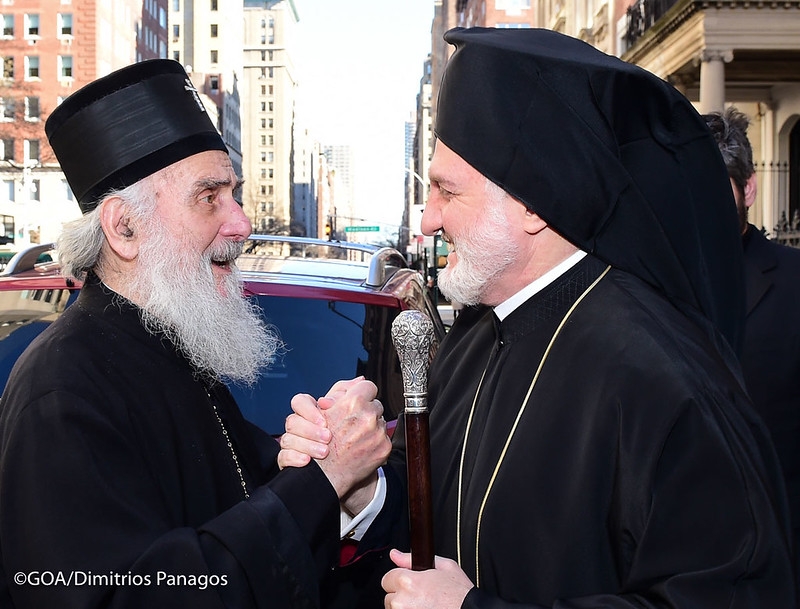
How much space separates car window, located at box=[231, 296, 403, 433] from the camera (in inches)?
144

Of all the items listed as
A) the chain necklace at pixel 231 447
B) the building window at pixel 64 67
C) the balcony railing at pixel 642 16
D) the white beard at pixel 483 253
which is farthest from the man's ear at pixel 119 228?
the building window at pixel 64 67

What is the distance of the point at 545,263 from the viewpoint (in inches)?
90.0

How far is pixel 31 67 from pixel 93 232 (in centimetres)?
7387

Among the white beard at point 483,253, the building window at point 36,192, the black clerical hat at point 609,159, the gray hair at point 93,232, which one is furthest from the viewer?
the building window at point 36,192

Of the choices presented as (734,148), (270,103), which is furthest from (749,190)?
(270,103)

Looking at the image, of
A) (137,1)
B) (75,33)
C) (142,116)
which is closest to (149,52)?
(137,1)

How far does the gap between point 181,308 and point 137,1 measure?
8114 centimetres

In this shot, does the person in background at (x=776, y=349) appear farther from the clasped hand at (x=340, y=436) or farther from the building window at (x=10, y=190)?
the building window at (x=10, y=190)

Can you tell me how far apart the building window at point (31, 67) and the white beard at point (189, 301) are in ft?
241

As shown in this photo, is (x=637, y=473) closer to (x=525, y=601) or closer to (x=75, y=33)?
(x=525, y=601)

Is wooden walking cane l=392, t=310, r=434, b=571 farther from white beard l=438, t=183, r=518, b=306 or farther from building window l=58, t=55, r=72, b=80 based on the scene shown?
building window l=58, t=55, r=72, b=80

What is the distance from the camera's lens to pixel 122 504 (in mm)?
1905

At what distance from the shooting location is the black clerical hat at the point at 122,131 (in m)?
2.44

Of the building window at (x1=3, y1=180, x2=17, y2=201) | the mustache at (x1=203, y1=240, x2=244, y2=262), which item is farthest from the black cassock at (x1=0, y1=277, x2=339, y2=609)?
the building window at (x1=3, y1=180, x2=17, y2=201)
